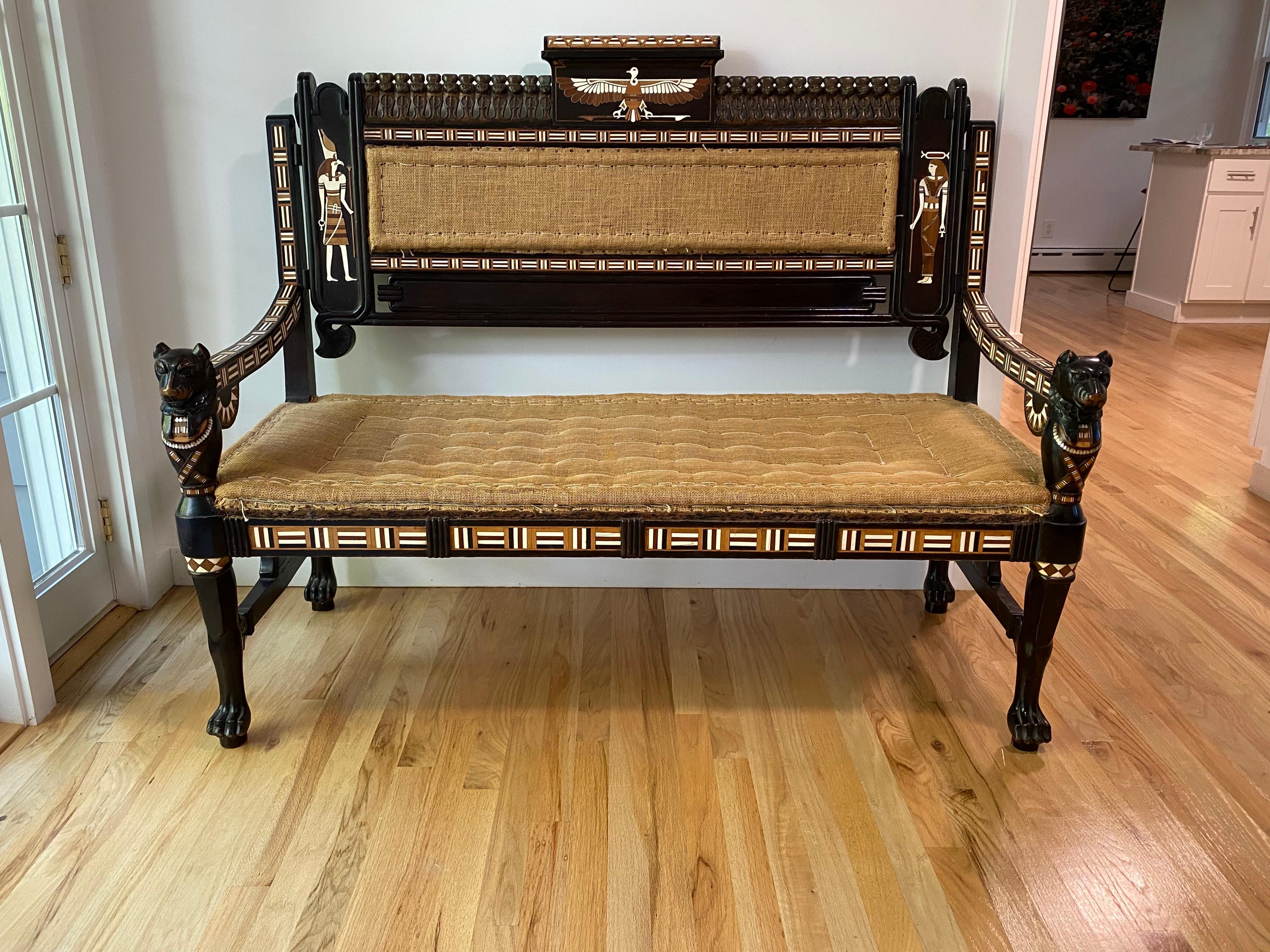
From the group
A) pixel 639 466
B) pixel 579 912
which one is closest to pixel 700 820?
pixel 579 912

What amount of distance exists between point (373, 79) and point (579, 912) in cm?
169

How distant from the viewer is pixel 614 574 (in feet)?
8.64

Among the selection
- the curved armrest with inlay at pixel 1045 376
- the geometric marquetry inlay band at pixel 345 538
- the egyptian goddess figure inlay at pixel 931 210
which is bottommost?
the geometric marquetry inlay band at pixel 345 538

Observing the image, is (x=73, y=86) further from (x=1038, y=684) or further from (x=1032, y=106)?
(x=1038, y=684)

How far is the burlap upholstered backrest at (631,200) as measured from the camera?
218 centimetres

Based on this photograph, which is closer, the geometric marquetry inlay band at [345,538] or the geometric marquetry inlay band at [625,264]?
the geometric marquetry inlay band at [345,538]

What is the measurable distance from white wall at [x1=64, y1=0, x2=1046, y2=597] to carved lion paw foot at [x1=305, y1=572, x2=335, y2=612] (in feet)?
0.65

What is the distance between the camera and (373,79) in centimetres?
213

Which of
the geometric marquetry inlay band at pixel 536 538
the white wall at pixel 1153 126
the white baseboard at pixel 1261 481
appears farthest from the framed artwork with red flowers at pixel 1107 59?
the geometric marquetry inlay band at pixel 536 538

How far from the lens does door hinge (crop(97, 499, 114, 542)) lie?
2393 millimetres

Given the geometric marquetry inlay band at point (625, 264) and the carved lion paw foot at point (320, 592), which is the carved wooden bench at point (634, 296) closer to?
the geometric marquetry inlay band at point (625, 264)

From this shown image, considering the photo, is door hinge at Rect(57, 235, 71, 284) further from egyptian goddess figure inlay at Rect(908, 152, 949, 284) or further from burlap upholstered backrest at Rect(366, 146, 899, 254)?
egyptian goddess figure inlay at Rect(908, 152, 949, 284)

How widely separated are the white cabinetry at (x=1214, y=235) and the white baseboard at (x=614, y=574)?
4526 mm

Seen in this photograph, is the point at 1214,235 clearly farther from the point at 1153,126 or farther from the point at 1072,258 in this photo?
the point at 1153,126
